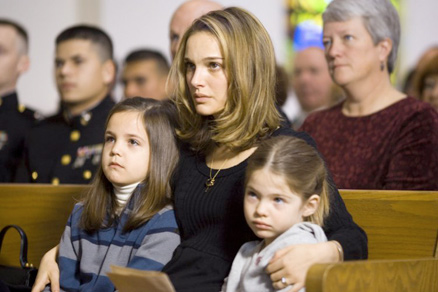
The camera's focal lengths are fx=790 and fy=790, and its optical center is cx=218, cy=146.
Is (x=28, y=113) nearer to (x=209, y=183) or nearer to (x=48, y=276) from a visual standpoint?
(x=48, y=276)

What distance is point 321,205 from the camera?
252 cm

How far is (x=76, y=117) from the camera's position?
14.9ft

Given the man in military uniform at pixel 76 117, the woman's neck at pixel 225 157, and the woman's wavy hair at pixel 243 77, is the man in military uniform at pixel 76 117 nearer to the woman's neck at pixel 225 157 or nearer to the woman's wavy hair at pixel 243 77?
the woman's neck at pixel 225 157

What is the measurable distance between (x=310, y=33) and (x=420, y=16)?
135 centimetres

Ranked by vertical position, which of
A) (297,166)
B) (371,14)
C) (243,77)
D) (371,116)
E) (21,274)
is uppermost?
(371,14)

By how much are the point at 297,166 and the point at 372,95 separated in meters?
1.26

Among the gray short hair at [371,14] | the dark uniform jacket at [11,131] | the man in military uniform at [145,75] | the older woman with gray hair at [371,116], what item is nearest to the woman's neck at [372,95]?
the older woman with gray hair at [371,116]

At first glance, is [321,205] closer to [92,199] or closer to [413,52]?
[92,199]

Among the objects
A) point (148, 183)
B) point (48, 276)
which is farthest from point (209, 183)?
point (48, 276)

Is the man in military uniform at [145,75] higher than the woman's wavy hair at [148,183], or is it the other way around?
the woman's wavy hair at [148,183]

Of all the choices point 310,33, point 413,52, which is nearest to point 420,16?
point 413,52

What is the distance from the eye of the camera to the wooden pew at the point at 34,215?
3.52 metres

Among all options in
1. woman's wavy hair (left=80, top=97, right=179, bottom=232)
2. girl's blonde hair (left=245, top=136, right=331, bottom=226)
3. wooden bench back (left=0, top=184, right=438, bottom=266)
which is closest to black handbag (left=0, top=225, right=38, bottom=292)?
woman's wavy hair (left=80, top=97, right=179, bottom=232)

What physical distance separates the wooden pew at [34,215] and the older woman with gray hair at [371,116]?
1.21 m
